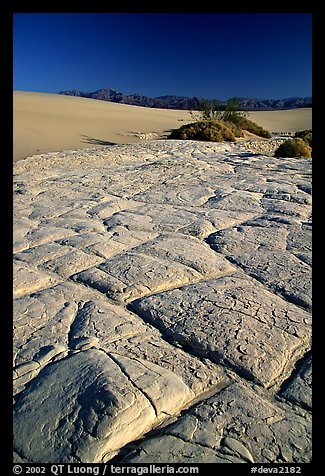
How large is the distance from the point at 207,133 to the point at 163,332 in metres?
11.3

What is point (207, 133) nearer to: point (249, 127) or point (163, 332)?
point (249, 127)

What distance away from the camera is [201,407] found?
1.59 m

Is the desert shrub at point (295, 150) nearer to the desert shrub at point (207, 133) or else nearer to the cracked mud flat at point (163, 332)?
the desert shrub at point (207, 133)

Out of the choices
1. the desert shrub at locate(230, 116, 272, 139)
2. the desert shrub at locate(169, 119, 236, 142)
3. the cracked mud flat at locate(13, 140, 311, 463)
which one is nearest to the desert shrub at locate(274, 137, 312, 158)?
the desert shrub at locate(169, 119, 236, 142)

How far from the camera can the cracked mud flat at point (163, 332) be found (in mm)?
1447

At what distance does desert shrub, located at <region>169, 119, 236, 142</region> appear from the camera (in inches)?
489

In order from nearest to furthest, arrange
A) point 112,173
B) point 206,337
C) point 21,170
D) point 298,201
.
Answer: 1. point 206,337
2. point 298,201
3. point 112,173
4. point 21,170

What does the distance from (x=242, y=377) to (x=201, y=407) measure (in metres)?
0.28

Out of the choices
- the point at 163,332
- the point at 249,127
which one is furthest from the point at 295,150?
the point at 249,127

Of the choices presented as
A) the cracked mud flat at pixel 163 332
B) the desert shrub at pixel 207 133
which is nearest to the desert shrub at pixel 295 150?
the desert shrub at pixel 207 133

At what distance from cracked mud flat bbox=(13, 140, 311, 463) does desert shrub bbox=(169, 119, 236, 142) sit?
8.23 m

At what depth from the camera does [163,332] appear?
2117mm

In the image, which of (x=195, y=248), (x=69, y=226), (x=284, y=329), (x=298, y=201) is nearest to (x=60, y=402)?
(x=284, y=329)
